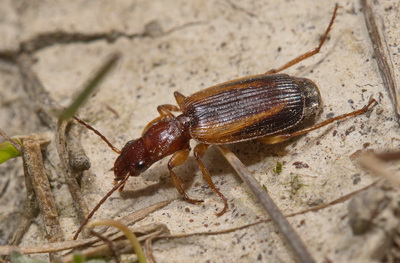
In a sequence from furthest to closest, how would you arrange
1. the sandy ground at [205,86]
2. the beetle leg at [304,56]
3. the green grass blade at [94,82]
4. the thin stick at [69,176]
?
the beetle leg at [304,56], the thin stick at [69,176], the sandy ground at [205,86], the green grass blade at [94,82]

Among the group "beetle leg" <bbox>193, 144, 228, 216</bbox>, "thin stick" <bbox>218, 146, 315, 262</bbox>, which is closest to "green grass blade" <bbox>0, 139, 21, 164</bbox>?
"beetle leg" <bbox>193, 144, 228, 216</bbox>

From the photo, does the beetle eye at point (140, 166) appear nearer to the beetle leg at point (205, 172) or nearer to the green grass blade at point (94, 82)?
the beetle leg at point (205, 172)

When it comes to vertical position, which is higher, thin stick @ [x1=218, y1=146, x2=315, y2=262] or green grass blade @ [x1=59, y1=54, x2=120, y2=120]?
green grass blade @ [x1=59, y1=54, x2=120, y2=120]

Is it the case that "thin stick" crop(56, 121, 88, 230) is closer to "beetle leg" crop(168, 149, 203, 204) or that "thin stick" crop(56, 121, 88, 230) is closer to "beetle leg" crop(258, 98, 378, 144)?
"beetle leg" crop(168, 149, 203, 204)

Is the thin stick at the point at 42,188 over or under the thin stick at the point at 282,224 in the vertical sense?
over

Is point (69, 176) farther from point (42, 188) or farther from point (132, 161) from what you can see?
point (132, 161)

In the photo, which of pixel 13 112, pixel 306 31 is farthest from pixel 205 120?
pixel 13 112

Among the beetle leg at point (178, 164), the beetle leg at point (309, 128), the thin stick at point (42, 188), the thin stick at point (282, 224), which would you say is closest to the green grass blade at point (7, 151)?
the thin stick at point (42, 188)
